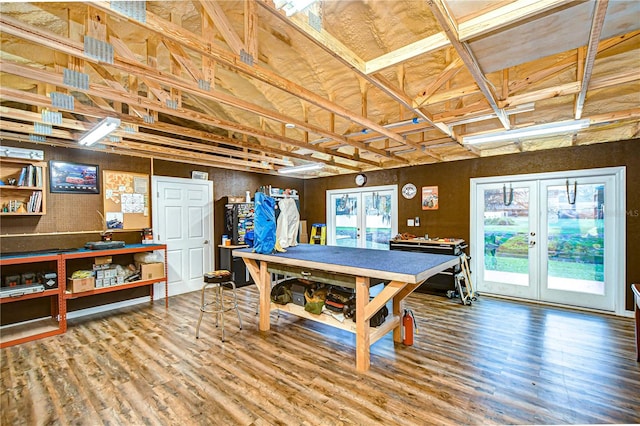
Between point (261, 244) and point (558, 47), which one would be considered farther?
point (261, 244)

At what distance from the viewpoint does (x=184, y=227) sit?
18.0 feet

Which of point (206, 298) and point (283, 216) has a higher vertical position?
point (283, 216)

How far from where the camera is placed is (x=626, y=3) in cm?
152

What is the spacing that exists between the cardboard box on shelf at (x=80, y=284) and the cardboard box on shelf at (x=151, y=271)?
633 mm

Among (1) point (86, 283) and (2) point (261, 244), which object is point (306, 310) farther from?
(1) point (86, 283)

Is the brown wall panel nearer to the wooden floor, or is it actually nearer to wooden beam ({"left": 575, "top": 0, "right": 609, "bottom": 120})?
the wooden floor

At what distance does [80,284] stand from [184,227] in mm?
1913

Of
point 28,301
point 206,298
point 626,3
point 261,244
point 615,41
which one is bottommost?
point 206,298

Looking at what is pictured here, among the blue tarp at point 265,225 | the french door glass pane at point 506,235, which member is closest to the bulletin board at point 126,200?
the blue tarp at point 265,225

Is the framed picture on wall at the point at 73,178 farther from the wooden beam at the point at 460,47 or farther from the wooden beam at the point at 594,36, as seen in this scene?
the wooden beam at the point at 594,36

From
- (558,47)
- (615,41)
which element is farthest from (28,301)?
(615,41)

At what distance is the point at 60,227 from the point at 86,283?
1.01 meters

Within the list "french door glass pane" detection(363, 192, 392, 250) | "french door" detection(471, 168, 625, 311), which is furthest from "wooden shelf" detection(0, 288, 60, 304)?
"french door" detection(471, 168, 625, 311)

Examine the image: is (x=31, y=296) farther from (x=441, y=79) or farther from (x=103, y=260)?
(x=441, y=79)
